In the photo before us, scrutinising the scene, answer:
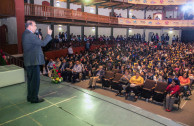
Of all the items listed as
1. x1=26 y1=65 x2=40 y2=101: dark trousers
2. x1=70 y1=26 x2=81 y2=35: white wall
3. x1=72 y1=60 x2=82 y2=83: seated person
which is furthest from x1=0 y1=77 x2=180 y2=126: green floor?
x1=70 y1=26 x2=81 y2=35: white wall

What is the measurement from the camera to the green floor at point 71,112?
8.38 ft

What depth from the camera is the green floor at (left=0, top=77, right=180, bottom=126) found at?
2.55 metres

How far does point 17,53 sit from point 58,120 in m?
7.22

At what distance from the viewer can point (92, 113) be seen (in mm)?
2848

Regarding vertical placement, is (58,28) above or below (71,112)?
above

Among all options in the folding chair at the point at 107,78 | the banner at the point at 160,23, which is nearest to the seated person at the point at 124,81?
the folding chair at the point at 107,78

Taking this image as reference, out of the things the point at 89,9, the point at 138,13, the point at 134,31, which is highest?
the point at 138,13

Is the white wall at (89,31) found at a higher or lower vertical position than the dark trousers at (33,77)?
higher

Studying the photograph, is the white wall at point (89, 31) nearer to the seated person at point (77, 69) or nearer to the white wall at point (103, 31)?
the white wall at point (103, 31)

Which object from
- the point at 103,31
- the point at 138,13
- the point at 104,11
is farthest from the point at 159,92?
the point at 138,13

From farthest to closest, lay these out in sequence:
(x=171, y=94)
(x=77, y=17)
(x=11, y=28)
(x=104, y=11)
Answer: (x=104, y=11)
(x=77, y=17)
(x=11, y=28)
(x=171, y=94)

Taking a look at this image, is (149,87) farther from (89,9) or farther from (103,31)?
(103,31)

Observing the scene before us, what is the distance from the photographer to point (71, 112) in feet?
9.36

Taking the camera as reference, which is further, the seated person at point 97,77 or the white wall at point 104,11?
the white wall at point 104,11
